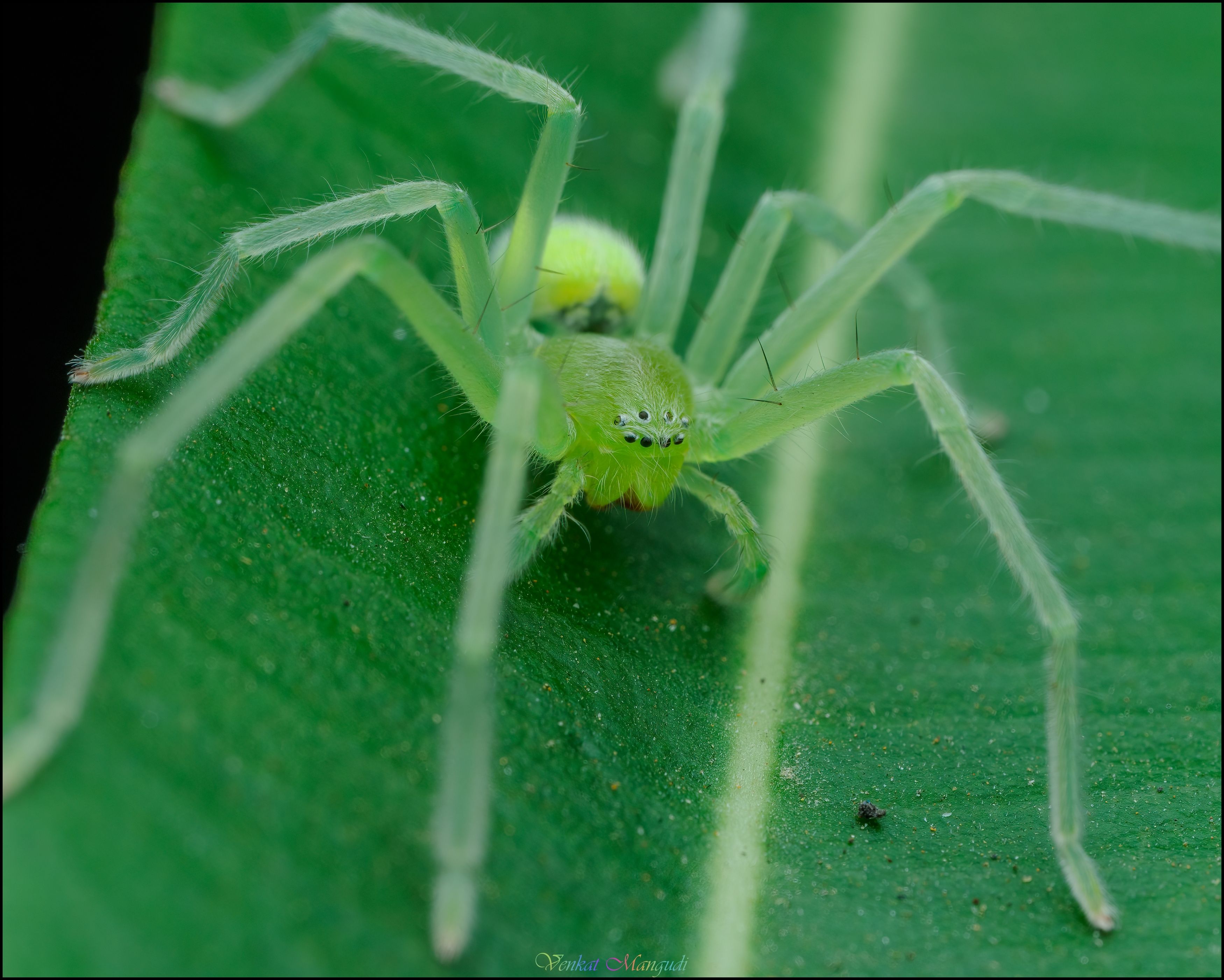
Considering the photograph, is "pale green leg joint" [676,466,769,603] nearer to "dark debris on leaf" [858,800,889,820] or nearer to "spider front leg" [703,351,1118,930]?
"spider front leg" [703,351,1118,930]

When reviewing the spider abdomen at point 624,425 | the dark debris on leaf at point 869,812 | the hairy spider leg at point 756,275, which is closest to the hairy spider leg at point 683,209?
the hairy spider leg at point 756,275

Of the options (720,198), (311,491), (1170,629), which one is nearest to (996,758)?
(1170,629)

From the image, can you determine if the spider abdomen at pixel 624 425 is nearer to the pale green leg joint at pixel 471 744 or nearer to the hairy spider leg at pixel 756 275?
the hairy spider leg at pixel 756 275

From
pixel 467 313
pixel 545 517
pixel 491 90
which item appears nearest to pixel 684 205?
pixel 491 90

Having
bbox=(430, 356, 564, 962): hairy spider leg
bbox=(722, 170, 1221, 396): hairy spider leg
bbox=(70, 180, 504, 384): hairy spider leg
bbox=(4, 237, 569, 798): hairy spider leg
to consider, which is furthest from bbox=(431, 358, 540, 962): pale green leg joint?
bbox=(722, 170, 1221, 396): hairy spider leg

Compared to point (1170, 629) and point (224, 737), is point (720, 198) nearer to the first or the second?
point (1170, 629)

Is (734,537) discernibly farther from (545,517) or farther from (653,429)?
(545,517)
